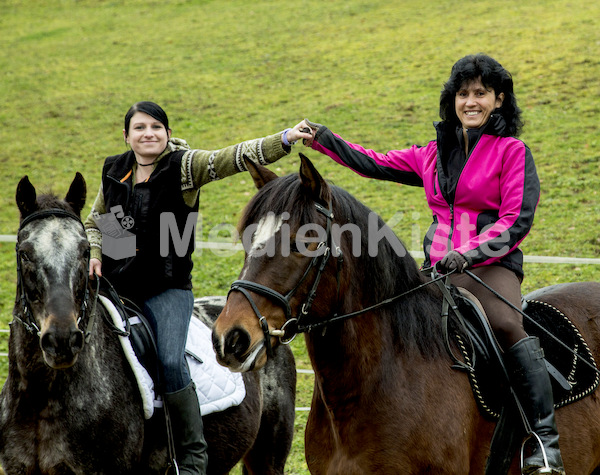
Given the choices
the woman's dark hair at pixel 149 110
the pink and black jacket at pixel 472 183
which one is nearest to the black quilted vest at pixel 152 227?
the woman's dark hair at pixel 149 110

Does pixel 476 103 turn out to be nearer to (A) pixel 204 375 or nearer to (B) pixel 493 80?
(B) pixel 493 80

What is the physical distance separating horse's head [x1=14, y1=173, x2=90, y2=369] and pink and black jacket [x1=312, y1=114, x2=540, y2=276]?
4.38 feet

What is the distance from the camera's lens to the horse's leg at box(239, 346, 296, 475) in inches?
189

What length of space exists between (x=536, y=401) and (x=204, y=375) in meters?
1.88

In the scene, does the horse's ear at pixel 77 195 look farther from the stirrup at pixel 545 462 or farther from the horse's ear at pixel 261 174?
the stirrup at pixel 545 462

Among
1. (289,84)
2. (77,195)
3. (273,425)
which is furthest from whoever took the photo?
(289,84)

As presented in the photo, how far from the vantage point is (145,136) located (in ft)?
12.9

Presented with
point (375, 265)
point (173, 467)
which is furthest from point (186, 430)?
point (375, 265)

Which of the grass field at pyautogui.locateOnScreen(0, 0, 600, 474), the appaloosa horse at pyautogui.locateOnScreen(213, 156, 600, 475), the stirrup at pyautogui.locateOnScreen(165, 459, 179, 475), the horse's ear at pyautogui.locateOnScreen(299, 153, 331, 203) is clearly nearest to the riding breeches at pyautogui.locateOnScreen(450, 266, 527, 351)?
the appaloosa horse at pyautogui.locateOnScreen(213, 156, 600, 475)

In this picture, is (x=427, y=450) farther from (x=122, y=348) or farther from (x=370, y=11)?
(x=370, y=11)

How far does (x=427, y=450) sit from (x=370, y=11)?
76.4ft

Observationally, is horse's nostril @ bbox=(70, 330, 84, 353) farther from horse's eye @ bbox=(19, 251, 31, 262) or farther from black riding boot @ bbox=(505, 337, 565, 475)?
black riding boot @ bbox=(505, 337, 565, 475)

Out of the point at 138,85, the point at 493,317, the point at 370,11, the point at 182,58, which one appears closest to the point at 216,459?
the point at 493,317

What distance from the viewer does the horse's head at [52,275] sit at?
126 inches
